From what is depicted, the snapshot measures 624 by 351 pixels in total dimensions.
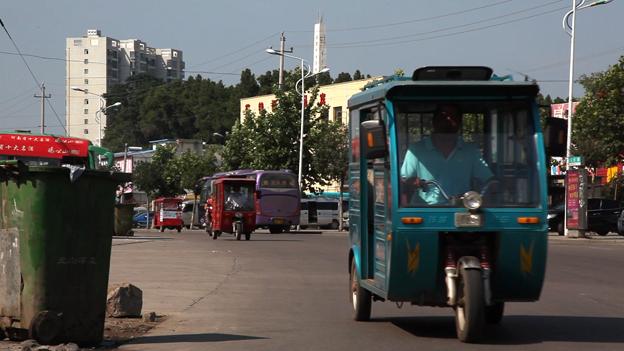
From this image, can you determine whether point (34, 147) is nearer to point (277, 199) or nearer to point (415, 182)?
point (415, 182)

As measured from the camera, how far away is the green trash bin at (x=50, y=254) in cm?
895

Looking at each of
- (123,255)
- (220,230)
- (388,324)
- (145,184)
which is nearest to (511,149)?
(388,324)

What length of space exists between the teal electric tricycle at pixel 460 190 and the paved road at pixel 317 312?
0.61 metres

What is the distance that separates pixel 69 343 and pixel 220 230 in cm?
3257

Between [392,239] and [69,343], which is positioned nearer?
[69,343]

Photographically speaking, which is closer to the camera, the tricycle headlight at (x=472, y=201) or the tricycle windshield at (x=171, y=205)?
the tricycle headlight at (x=472, y=201)

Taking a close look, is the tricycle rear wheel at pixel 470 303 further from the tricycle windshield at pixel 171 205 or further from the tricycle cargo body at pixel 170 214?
the tricycle windshield at pixel 171 205

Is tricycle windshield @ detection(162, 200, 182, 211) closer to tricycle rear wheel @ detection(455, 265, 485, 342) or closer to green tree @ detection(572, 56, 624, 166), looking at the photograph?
green tree @ detection(572, 56, 624, 166)

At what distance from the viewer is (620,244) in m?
34.6

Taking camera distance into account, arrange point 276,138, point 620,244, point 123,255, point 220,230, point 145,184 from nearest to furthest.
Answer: point 123,255 → point 620,244 → point 220,230 → point 276,138 → point 145,184

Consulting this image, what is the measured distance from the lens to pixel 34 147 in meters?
26.9

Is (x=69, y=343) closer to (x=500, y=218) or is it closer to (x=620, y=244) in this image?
(x=500, y=218)

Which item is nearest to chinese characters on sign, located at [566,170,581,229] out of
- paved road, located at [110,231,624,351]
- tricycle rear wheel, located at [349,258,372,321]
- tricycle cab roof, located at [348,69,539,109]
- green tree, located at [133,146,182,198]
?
paved road, located at [110,231,624,351]

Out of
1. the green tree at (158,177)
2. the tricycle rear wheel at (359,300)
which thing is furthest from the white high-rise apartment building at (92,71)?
the tricycle rear wheel at (359,300)
